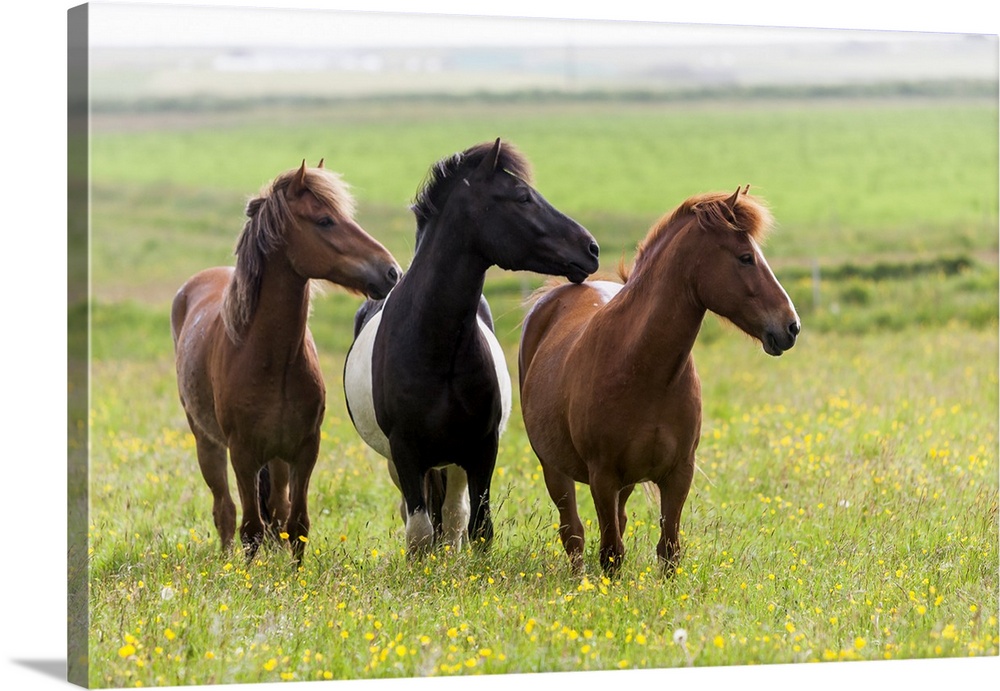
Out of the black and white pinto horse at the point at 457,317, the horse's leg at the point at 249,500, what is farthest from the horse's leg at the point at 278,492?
the black and white pinto horse at the point at 457,317

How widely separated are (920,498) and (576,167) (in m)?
17.8

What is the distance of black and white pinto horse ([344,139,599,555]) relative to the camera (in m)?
5.45

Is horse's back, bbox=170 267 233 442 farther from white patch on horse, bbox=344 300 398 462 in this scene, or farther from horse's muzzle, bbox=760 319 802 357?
horse's muzzle, bbox=760 319 802 357

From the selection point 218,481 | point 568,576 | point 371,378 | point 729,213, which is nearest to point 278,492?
point 218,481

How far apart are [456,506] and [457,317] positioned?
1.16 metres

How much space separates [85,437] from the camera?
480 cm

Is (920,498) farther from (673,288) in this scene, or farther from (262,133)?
(262,133)

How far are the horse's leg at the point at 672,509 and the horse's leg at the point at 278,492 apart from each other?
2.07 m

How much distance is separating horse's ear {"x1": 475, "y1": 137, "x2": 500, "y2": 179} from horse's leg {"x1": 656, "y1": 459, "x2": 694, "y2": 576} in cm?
161

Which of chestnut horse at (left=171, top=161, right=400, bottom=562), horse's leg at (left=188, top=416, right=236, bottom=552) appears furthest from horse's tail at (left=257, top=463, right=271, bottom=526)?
horse's leg at (left=188, top=416, right=236, bottom=552)

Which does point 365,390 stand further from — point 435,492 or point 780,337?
point 780,337

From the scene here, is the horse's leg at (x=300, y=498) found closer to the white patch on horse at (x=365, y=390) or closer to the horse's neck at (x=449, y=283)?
the white patch on horse at (x=365, y=390)

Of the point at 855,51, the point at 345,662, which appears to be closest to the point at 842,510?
the point at 345,662

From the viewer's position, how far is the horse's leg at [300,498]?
6.07m
